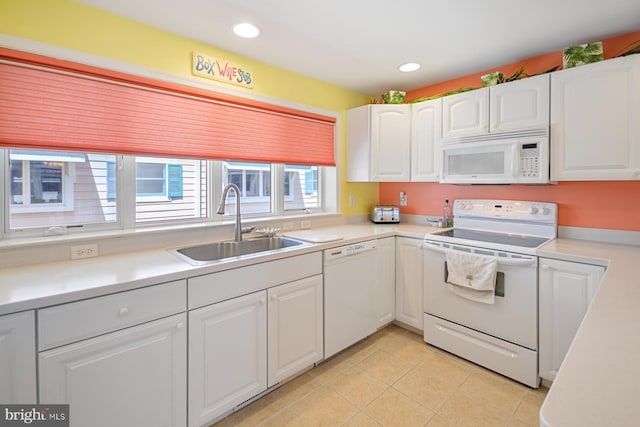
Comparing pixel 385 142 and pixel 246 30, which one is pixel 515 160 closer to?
pixel 385 142

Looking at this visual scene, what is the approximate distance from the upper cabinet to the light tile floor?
1.82m

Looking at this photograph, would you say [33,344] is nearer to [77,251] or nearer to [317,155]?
[77,251]

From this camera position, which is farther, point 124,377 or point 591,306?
point 124,377

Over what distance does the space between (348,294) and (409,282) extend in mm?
651

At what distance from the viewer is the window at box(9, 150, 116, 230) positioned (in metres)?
1.71

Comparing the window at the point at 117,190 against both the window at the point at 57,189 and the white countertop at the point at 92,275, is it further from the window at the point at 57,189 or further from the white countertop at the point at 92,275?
the white countertop at the point at 92,275

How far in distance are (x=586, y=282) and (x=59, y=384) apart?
8.83 feet

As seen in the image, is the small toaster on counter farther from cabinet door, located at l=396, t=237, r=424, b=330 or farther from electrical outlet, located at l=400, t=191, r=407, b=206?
cabinet door, located at l=396, t=237, r=424, b=330

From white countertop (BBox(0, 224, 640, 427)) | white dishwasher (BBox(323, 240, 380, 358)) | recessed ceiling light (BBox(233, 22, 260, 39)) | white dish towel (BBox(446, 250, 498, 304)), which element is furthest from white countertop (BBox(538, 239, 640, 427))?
recessed ceiling light (BBox(233, 22, 260, 39))

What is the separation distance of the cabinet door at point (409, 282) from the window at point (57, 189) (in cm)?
223

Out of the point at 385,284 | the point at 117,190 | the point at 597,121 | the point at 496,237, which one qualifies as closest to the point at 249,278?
the point at 117,190

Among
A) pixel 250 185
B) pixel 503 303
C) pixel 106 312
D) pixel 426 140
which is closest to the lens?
pixel 106 312

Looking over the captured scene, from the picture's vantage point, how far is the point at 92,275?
4.81ft

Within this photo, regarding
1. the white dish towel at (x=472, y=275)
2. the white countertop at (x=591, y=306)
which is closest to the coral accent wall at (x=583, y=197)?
the white countertop at (x=591, y=306)
